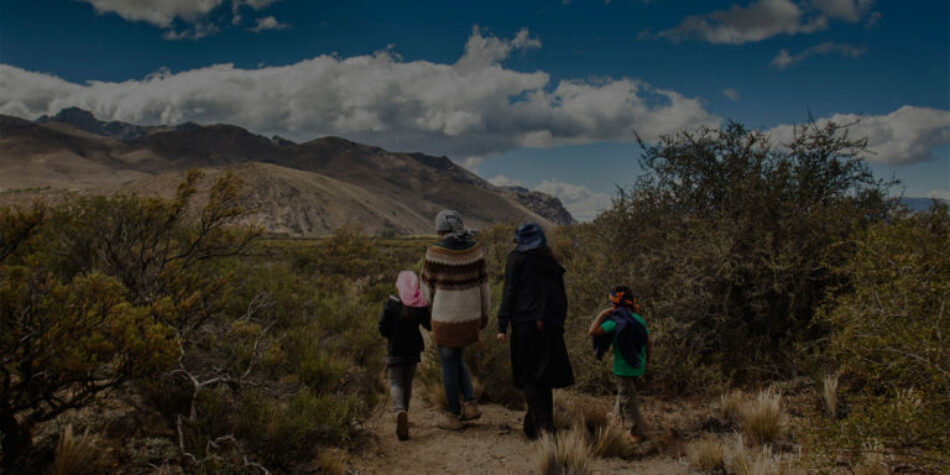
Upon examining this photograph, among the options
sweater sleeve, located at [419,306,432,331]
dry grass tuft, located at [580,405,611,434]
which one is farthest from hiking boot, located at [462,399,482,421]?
dry grass tuft, located at [580,405,611,434]

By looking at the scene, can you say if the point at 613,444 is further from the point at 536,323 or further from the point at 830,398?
the point at 830,398

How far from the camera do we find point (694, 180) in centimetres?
726

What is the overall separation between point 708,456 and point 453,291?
8.22 ft

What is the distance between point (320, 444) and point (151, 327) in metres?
1.64

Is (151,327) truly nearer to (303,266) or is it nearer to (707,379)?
(707,379)

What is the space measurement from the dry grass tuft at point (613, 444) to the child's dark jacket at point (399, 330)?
1834 millimetres

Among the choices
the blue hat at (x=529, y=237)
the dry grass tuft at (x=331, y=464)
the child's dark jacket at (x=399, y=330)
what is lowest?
the dry grass tuft at (x=331, y=464)

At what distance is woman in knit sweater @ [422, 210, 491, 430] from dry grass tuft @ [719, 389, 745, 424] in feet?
8.55

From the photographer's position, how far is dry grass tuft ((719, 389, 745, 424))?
15.1 feet

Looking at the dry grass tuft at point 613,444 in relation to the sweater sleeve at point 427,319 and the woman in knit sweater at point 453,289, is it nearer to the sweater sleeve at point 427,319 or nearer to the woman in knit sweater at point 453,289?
the woman in knit sweater at point 453,289

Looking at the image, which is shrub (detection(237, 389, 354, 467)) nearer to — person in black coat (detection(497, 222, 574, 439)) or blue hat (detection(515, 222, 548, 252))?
person in black coat (detection(497, 222, 574, 439))

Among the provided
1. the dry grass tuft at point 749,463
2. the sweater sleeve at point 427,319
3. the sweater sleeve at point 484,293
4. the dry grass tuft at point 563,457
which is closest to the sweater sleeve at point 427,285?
the sweater sleeve at point 427,319

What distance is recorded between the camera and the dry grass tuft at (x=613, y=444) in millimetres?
3986

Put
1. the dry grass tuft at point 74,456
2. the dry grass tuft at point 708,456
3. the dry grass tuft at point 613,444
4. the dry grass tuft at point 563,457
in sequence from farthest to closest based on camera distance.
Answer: the dry grass tuft at point 613,444
the dry grass tuft at point 708,456
the dry grass tuft at point 563,457
the dry grass tuft at point 74,456
